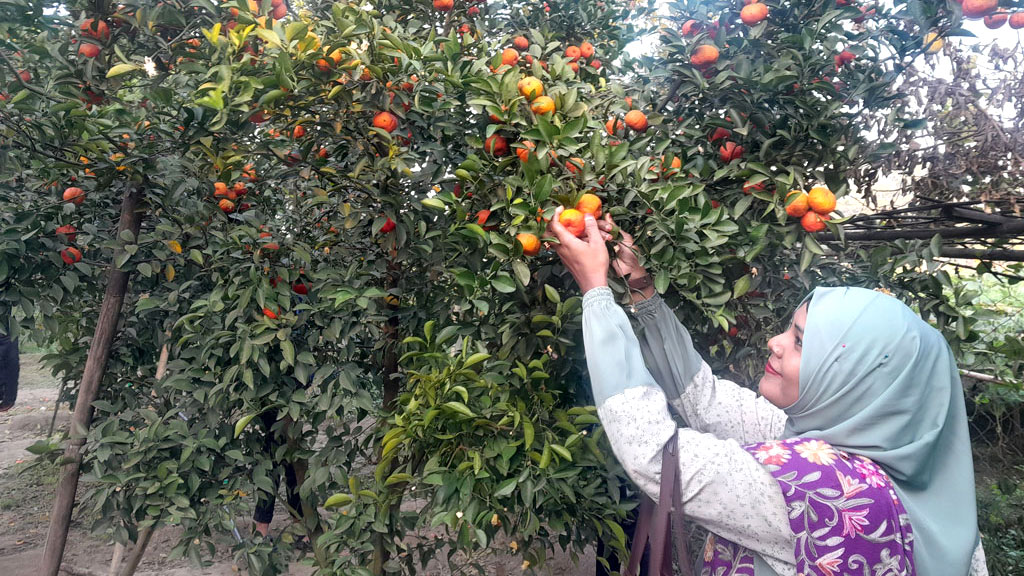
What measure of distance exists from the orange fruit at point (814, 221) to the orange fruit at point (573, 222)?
58cm

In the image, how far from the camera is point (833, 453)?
111cm

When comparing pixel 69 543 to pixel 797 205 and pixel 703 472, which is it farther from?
pixel 797 205

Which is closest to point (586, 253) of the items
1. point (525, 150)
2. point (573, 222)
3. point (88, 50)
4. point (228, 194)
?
point (573, 222)

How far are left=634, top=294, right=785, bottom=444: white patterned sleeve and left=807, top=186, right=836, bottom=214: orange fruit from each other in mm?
414

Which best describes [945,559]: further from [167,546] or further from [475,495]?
[167,546]

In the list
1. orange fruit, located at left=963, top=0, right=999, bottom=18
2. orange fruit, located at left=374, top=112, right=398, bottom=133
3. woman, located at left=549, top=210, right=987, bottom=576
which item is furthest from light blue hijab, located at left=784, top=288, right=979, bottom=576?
orange fruit, located at left=374, top=112, right=398, bottom=133

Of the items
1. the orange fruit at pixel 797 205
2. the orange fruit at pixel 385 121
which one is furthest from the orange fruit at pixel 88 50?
the orange fruit at pixel 797 205

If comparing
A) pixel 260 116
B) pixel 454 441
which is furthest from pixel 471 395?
pixel 260 116

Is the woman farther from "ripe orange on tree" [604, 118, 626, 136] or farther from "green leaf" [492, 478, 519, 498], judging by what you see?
"ripe orange on tree" [604, 118, 626, 136]

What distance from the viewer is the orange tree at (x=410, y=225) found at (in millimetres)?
1354

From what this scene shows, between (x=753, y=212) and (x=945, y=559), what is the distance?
34.6 inches

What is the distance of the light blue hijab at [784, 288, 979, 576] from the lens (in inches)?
43.1

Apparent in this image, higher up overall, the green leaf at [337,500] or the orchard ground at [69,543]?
the green leaf at [337,500]

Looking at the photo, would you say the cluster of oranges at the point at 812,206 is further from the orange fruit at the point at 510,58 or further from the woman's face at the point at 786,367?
the orange fruit at the point at 510,58
